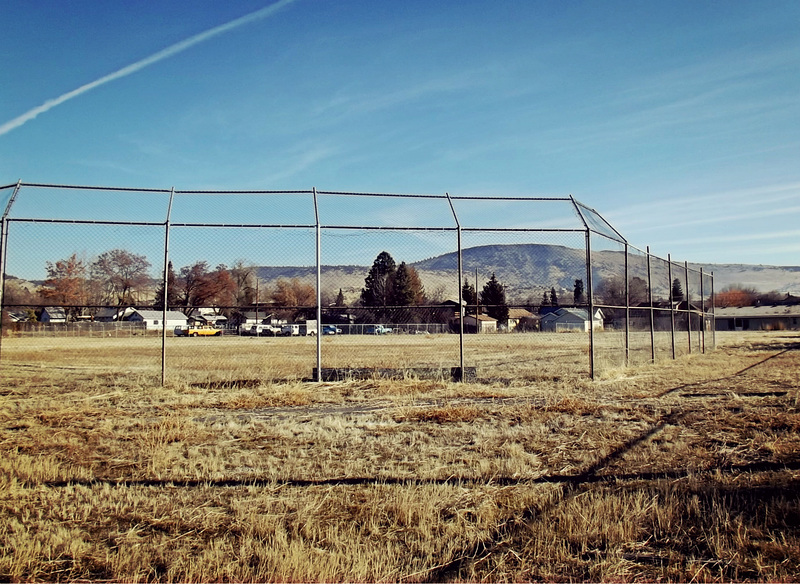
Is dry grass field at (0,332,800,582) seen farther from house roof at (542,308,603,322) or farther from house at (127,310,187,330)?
house at (127,310,187,330)

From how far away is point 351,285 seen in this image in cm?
1163

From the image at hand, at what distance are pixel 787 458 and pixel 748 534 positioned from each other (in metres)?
2.18

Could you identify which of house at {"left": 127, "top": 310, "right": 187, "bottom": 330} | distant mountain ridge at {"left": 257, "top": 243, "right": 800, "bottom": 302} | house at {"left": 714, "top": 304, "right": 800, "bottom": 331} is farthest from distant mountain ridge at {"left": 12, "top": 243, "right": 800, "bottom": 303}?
house at {"left": 714, "top": 304, "right": 800, "bottom": 331}

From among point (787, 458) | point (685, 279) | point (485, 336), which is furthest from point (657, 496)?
point (685, 279)

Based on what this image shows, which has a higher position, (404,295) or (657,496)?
(404,295)

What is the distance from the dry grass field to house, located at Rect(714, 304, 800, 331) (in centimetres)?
6587

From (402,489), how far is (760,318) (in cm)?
7586

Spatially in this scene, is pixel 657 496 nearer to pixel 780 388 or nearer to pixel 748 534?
pixel 748 534

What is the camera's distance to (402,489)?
13.6 feet

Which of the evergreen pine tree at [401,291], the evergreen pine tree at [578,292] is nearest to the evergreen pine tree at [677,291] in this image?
the evergreen pine tree at [578,292]

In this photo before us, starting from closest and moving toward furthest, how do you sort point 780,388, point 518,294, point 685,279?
point 780,388 < point 518,294 < point 685,279

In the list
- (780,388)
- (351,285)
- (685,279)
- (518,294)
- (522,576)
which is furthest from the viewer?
(685,279)

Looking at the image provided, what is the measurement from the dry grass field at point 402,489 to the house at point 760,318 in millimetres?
65868

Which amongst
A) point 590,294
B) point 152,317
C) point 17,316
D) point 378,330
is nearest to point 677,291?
point 378,330
